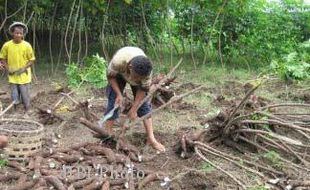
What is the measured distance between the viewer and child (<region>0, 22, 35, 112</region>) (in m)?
6.81

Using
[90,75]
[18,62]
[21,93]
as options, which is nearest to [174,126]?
[21,93]

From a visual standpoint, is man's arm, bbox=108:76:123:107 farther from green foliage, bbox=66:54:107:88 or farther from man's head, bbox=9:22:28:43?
green foliage, bbox=66:54:107:88

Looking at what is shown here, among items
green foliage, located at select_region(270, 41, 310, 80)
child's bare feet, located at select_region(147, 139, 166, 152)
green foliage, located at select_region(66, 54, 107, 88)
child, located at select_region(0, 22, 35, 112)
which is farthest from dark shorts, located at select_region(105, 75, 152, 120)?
green foliage, located at select_region(270, 41, 310, 80)

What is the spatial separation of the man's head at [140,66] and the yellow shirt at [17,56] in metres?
2.31

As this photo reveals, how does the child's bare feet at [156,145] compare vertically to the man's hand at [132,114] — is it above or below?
below

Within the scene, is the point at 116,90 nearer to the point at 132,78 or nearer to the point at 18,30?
the point at 132,78

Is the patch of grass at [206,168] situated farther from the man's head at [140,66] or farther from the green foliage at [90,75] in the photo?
the green foliage at [90,75]

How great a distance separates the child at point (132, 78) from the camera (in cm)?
498

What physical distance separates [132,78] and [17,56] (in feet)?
7.43

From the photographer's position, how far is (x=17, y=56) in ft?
22.4

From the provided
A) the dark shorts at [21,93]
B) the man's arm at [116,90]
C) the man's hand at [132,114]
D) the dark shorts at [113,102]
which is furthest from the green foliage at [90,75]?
the man's hand at [132,114]

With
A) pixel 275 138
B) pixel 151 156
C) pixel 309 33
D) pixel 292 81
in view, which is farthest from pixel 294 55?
pixel 151 156

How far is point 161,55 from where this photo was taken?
12.3 m

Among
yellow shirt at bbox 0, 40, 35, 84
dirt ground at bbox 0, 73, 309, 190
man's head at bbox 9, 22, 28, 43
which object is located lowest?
dirt ground at bbox 0, 73, 309, 190
